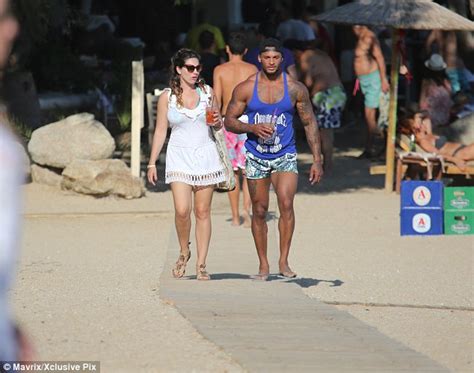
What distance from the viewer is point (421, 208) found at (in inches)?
459

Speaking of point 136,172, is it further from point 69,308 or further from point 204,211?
point 69,308

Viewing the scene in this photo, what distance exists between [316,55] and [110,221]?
162 inches

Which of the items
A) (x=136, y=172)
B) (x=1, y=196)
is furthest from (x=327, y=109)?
(x=1, y=196)

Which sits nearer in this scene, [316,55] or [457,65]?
[316,55]

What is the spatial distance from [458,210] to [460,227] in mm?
175

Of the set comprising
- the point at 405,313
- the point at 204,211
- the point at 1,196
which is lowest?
the point at 405,313

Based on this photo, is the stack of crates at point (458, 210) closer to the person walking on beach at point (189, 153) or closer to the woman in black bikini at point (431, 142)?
the woman in black bikini at point (431, 142)

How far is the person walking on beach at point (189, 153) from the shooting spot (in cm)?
880

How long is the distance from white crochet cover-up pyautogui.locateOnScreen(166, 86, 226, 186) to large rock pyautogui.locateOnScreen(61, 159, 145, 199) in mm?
4237

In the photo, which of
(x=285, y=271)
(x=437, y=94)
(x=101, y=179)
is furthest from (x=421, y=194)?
(x=437, y=94)

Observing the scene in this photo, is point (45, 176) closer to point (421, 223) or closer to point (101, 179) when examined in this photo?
point (101, 179)

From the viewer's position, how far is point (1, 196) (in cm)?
318

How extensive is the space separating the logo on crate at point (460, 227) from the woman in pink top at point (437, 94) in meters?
3.83

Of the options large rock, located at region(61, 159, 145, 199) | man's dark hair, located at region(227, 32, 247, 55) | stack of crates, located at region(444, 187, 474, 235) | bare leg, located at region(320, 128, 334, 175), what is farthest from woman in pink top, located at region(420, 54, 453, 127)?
man's dark hair, located at region(227, 32, 247, 55)
